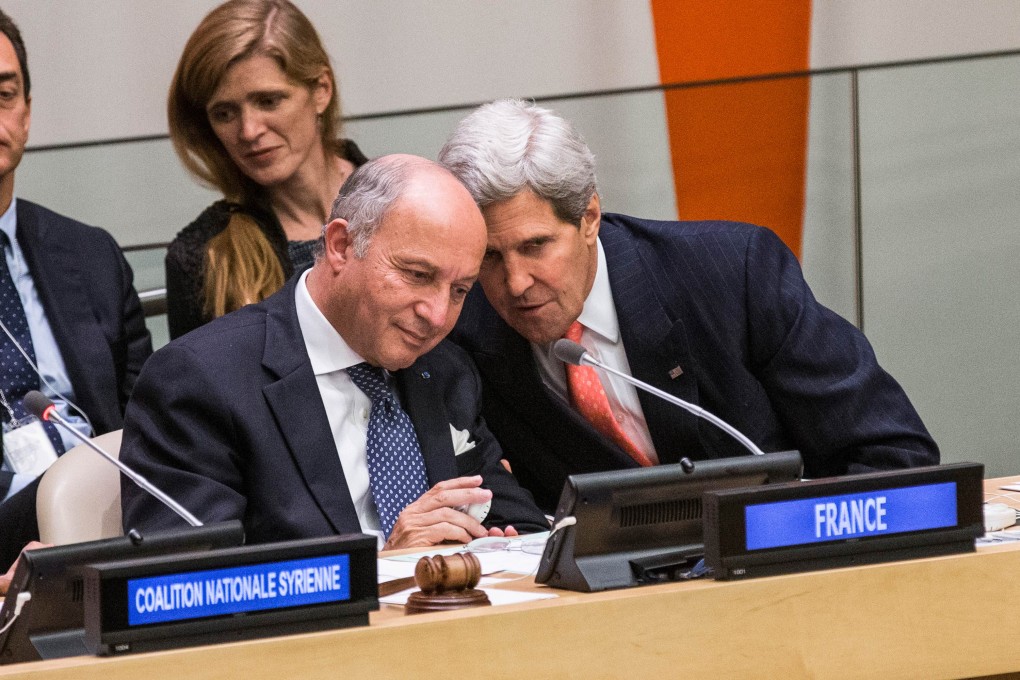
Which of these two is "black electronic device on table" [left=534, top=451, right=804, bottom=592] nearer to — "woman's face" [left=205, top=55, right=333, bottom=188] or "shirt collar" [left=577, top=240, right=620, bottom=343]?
"shirt collar" [left=577, top=240, right=620, bottom=343]

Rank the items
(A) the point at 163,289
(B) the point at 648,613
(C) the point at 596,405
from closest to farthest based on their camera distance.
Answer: (B) the point at 648,613 → (C) the point at 596,405 → (A) the point at 163,289

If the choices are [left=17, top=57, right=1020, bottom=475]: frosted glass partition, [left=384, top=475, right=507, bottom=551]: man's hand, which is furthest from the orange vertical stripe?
[left=384, top=475, right=507, bottom=551]: man's hand

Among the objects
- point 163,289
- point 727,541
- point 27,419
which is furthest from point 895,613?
point 163,289

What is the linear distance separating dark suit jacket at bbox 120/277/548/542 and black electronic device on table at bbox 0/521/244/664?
20.1 inches

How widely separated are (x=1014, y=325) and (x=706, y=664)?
289cm

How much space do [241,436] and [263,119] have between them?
1.08 m

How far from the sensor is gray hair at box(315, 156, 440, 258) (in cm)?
198

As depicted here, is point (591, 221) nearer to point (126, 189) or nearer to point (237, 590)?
point (237, 590)

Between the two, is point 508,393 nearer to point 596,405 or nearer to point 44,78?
point 596,405

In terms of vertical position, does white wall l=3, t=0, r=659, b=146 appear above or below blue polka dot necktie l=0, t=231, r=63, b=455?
above

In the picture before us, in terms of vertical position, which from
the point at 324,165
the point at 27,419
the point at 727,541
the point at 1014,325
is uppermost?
the point at 324,165

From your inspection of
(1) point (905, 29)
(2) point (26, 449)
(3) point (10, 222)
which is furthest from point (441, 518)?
(1) point (905, 29)

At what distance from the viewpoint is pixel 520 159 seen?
213 cm

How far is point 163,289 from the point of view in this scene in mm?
3439
